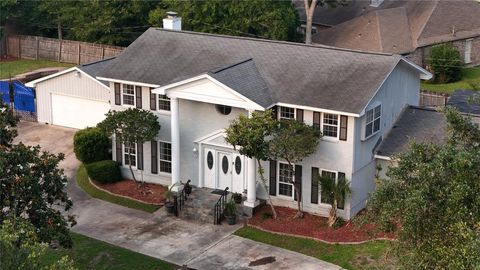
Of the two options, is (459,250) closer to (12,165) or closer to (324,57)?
(12,165)

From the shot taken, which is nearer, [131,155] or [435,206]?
[435,206]

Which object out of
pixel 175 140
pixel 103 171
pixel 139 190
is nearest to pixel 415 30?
pixel 175 140

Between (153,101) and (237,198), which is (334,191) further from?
(153,101)

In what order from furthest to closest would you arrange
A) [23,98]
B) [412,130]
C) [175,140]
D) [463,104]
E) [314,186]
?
[23,98] < [463,104] < [175,140] < [412,130] < [314,186]

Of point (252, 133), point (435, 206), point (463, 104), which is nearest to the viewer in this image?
point (435, 206)

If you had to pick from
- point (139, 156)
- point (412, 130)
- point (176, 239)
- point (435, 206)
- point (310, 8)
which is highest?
point (310, 8)

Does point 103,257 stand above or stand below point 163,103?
below

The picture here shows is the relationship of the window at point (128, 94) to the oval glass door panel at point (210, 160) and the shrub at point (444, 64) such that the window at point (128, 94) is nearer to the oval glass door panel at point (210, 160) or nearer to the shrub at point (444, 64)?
the oval glass door panel at point (210, 160)

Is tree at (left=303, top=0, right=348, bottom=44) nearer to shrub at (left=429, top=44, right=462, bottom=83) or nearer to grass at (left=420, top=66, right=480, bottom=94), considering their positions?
shrub at (left=429, top=44, right=462, bottom=83)
